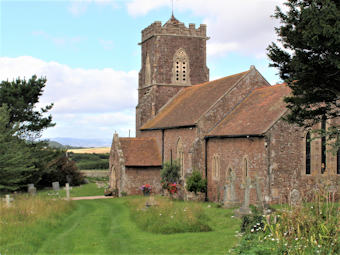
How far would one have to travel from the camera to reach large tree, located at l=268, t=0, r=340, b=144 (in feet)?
46.2

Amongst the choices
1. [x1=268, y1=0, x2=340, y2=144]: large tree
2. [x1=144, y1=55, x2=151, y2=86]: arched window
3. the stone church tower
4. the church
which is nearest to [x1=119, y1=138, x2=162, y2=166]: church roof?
the church

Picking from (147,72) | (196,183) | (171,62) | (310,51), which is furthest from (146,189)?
(310,51)

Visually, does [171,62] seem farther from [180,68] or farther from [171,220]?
[171,220]

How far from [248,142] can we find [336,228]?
14.3m

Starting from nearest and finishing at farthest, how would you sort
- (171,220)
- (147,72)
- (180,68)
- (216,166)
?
(171,220)
(216,166)
(180,68)
(147,72)

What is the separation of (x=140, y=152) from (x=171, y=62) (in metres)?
9.82

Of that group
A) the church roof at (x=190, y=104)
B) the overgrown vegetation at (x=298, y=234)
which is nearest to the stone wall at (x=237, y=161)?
the church roof at (x=190, y=104)

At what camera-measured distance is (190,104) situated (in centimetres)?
3434

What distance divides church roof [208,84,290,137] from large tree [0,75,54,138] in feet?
56.4

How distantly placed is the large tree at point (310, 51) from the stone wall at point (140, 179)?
1859 cm

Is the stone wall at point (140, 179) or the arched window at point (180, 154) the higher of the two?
the arched window at point (180, 154)

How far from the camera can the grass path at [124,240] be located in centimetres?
1380

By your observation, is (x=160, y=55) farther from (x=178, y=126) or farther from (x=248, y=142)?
(x=248, y=142)

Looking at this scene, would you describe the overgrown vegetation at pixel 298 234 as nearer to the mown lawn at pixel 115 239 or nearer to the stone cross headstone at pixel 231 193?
the mown lawn at pixel 115 239
